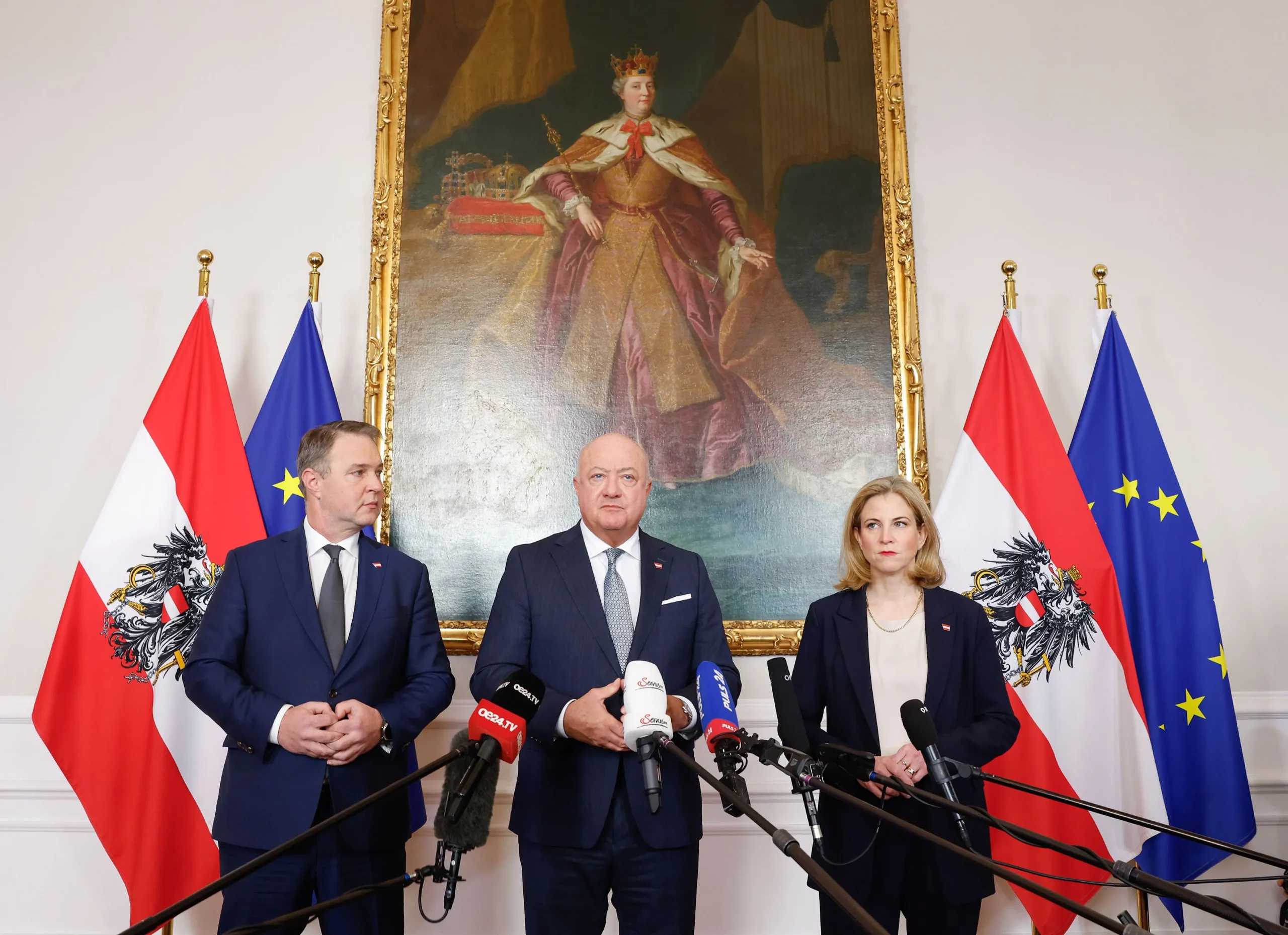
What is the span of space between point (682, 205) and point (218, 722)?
9.19 ft

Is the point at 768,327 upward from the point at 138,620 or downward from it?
upward

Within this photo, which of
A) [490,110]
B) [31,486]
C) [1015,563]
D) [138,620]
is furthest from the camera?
[490,110]

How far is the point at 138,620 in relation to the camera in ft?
11.5

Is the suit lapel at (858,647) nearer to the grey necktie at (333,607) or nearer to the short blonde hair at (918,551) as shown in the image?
the short blonde hair at (918,551)

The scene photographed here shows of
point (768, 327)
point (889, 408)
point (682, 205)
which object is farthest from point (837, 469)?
point (682, 205)

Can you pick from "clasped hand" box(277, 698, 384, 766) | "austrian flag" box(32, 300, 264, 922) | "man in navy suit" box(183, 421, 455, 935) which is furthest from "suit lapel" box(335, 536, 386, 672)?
"austrian flag" box(32, 300, 264, 922)

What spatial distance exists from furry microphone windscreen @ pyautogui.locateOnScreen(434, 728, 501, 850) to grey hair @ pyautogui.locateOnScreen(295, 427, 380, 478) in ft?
3.86

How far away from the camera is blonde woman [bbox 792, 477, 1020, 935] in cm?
254

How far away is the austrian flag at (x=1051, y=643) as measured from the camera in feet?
11.7

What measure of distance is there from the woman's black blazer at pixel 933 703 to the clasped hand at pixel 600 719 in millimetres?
400

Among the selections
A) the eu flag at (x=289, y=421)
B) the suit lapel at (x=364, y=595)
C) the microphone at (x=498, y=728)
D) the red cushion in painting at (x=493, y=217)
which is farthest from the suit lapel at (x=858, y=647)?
the red cushion in painting at (x=493, y=217)

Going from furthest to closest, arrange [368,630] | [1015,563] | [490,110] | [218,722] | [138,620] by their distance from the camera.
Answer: [490,110] → [1015,563] → [138,620] → [368,630] → [218,722]

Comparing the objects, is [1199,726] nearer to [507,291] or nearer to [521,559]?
[521,559]

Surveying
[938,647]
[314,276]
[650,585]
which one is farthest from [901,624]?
[314,276]
